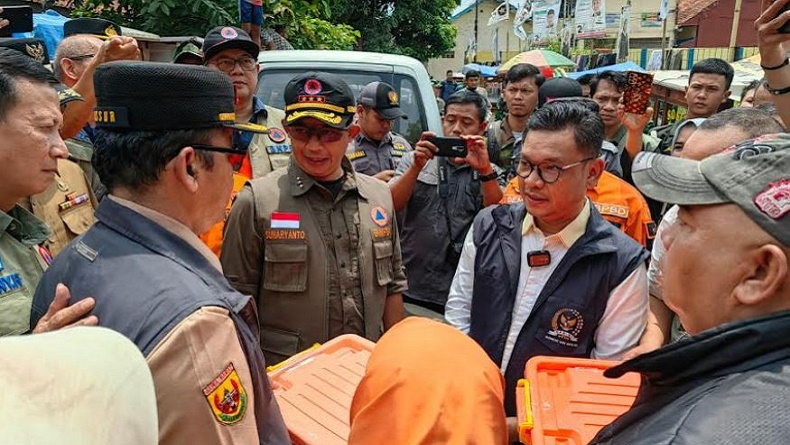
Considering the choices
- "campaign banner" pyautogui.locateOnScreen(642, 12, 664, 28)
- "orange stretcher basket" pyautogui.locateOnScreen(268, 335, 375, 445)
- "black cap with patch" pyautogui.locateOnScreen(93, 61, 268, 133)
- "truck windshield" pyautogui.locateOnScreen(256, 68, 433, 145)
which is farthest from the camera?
"campaign banner" pyautogui.locateOnScreen(642, 12, 664, 28)

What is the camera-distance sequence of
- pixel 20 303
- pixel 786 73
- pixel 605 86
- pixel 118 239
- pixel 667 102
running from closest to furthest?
1. pixel 118 239
2. pixel 20 303
3. pixel 786 73
4. pixel 605 86
5. pixel 667 102

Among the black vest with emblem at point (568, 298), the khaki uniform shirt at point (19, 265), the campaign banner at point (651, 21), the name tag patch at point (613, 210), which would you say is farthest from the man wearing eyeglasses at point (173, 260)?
the campaign banner at point (651, 21)

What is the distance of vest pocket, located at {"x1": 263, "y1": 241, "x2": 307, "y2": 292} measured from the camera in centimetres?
226

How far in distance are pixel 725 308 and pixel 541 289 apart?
104 cm

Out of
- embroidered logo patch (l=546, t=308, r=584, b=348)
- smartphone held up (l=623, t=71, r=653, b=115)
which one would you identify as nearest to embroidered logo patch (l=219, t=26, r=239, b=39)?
embroidered logo patch (l=546, t=308, r=584, b=348)

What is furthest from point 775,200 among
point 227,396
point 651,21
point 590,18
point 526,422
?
point 651,21

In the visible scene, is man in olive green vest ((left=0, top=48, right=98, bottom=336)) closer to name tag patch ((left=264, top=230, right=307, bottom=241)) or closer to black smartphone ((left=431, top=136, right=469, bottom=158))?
name tag patch ((left=264, top=230, right=307, bottom=241))

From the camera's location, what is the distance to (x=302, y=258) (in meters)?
2.27

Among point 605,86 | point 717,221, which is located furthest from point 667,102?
point 717,221

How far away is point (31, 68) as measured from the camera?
6.22 ft

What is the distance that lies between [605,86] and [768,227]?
3514mm

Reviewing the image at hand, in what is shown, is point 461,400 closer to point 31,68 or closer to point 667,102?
point 31,68

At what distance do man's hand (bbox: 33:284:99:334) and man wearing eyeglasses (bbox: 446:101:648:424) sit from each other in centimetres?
140

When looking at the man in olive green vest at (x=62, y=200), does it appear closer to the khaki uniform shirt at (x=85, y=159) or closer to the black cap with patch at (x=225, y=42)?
the khaki uniform shirt at (x=85, y=159)
